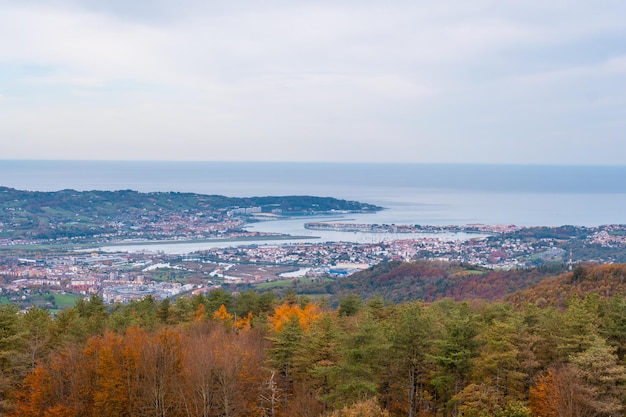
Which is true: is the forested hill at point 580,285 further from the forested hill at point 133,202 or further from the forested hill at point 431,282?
the forested hill at point 133,202

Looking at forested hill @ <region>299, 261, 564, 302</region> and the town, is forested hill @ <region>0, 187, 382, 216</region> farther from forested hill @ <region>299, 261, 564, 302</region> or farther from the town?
forested hill @ <region>299, 261, 564, 302</region>

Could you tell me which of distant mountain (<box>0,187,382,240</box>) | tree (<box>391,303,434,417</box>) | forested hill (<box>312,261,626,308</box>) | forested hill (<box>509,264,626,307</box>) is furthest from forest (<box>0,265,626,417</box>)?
distant mountain (<box>0,187,382,240</box>)

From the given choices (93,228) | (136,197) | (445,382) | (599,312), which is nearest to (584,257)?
(599,312)

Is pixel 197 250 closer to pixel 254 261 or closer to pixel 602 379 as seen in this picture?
pixel 254 261

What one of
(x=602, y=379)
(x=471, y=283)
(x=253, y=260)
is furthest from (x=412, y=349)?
(x=253, y=260)

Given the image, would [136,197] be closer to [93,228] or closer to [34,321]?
[93,228]
